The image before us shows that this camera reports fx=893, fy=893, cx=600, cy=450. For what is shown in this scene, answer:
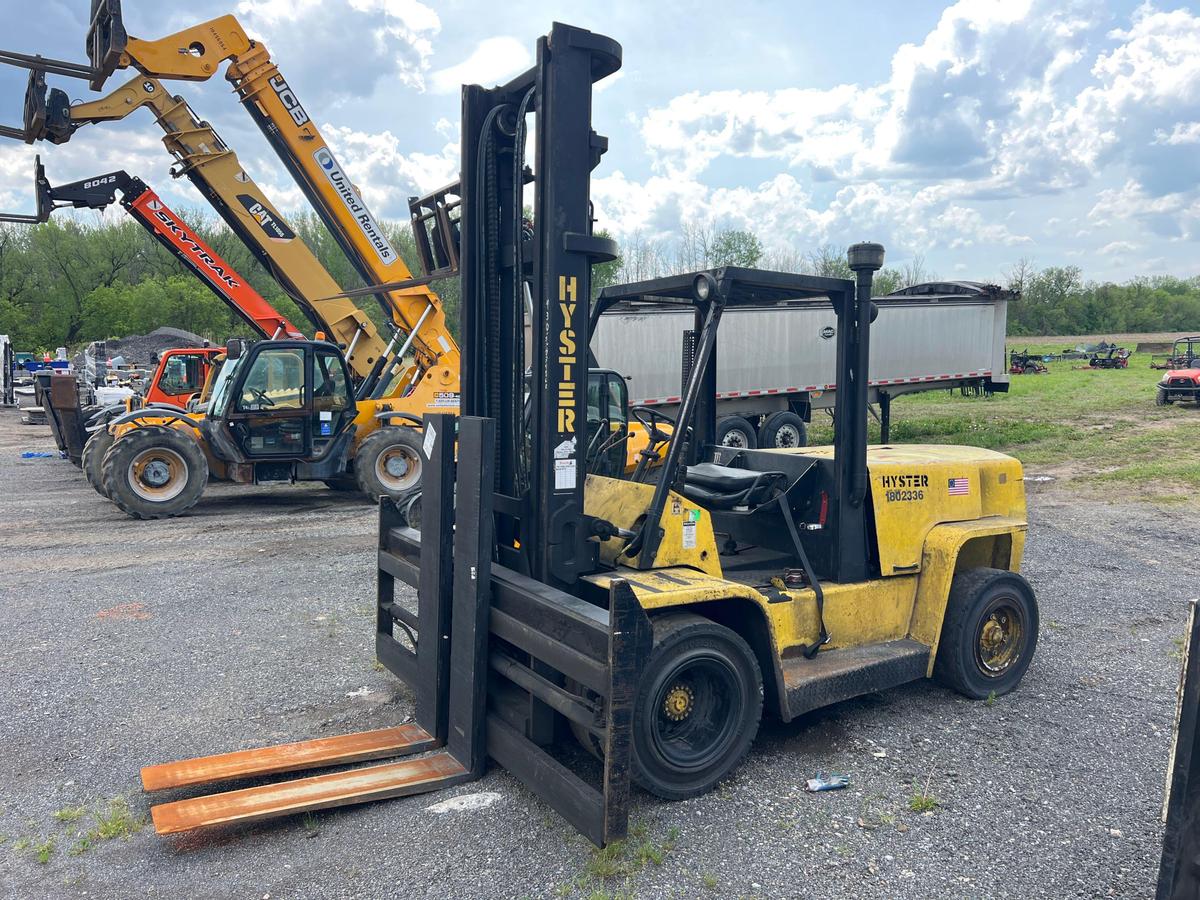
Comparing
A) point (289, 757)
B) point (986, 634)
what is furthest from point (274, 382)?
point (986, 634)

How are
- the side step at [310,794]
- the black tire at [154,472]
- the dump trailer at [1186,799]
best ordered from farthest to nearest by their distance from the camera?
the black tire at [154,472], the side step at [310,794], the dump trailer at [1186,799]

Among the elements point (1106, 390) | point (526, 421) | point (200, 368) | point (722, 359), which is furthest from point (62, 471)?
point (1106, 390)

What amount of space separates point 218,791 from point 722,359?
1433cm

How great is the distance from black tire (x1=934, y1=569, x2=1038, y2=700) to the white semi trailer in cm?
1074

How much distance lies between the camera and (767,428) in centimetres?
1820

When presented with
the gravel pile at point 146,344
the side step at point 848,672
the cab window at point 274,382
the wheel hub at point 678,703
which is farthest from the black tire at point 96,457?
the gravel pile at point 146,344

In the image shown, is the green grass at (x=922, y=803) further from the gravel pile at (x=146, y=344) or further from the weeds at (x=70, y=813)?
the gravel pile at (x=146, y=344)

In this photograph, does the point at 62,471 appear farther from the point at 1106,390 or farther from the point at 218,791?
the point at 1106,390

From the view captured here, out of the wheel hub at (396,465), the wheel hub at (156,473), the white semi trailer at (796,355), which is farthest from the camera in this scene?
the white semi trailer at (796,355)

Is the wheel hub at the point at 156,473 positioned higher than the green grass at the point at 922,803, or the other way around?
the wheel hub at the point at 156,473

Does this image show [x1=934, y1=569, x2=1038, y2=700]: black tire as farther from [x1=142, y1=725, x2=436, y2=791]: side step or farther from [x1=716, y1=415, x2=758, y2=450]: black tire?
[x1=716, y1=415, x2=758, y2=450]: black tire

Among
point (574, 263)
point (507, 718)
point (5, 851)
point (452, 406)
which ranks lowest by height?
point (5, 851)

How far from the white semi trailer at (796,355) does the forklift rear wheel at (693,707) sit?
11775 millimetres

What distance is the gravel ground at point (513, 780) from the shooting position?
10.9 feet
